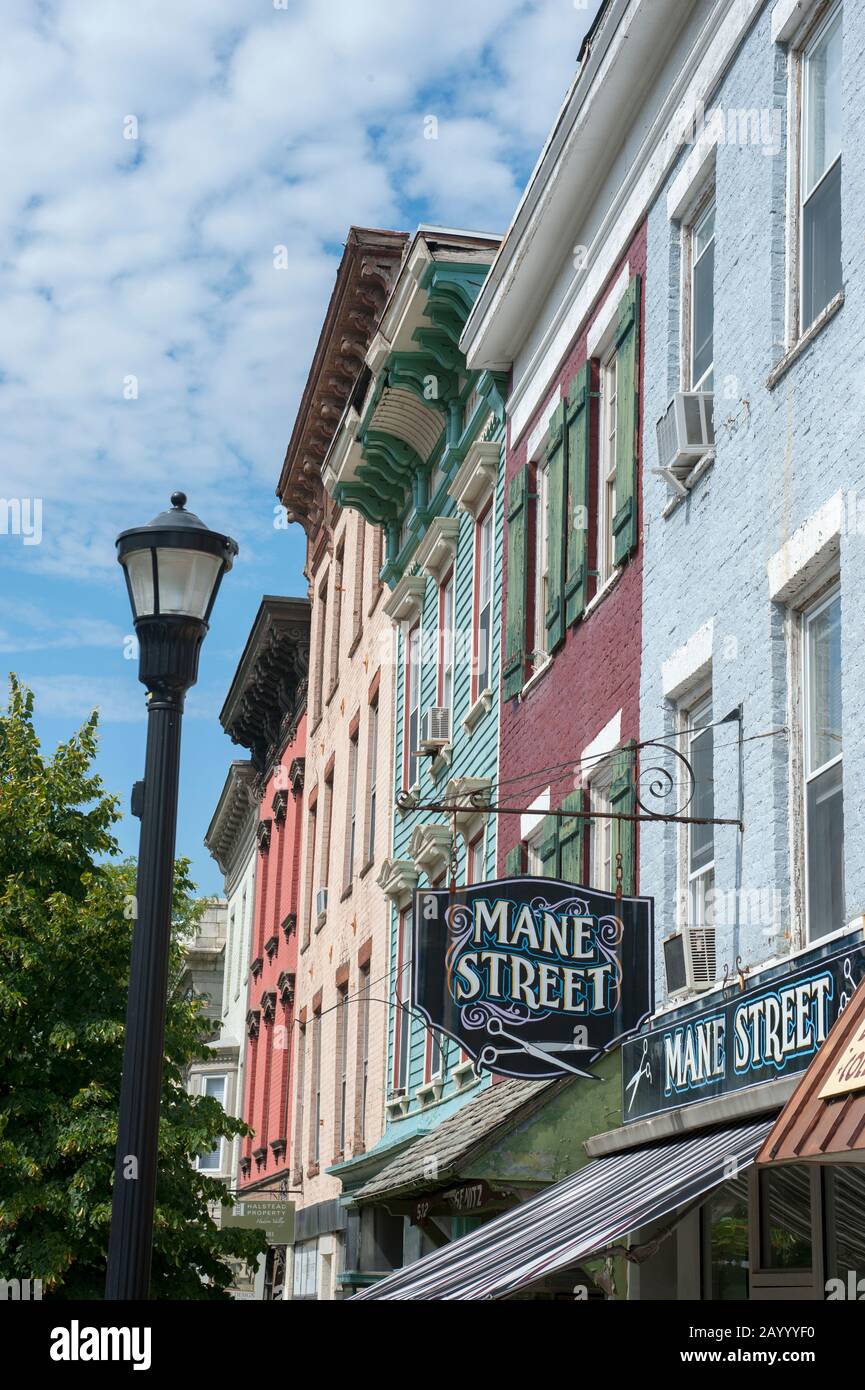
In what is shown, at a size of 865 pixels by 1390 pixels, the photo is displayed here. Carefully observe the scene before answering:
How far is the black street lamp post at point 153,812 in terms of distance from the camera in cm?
834

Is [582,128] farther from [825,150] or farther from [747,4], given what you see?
[825,150]

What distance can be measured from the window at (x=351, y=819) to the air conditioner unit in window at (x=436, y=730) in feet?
19.8

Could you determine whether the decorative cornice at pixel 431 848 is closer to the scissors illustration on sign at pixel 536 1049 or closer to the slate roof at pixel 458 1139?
the slate roof at pixel 458 1139

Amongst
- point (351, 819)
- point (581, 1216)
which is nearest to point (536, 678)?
point (581, 1216)

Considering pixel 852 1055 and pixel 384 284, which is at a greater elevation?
pixel 384 284

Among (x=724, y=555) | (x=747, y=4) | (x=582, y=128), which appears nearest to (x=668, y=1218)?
(x=724, y=555)

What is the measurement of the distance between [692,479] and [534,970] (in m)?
3.53

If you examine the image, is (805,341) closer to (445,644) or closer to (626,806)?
(626,806)

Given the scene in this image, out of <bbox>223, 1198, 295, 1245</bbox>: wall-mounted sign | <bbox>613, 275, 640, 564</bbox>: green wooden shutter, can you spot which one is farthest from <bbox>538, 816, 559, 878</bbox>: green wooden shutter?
<bbox>223, 1198, 295, 1245</bbox>: wall-mounted sign

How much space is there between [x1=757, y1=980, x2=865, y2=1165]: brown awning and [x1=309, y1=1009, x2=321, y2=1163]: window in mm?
21086

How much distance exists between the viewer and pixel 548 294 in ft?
59.2

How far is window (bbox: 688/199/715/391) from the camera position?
13484 millimetres
